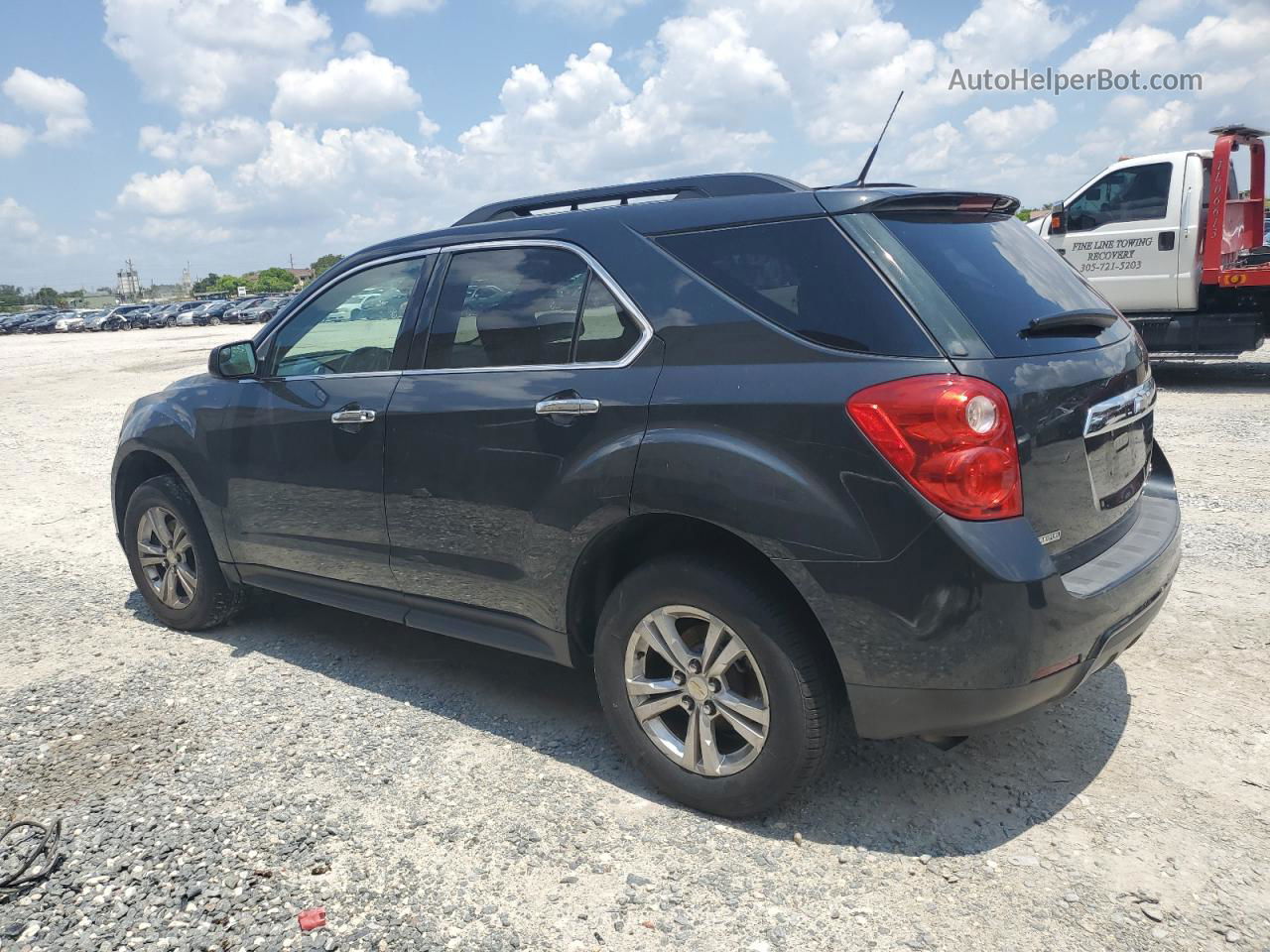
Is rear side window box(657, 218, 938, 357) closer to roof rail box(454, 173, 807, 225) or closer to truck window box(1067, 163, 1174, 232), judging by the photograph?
roof rail box(454, 173, 807, 225)

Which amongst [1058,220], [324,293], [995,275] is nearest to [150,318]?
[1058,220]

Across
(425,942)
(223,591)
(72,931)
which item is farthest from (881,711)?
(223,591)

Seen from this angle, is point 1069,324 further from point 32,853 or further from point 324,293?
point 32,853

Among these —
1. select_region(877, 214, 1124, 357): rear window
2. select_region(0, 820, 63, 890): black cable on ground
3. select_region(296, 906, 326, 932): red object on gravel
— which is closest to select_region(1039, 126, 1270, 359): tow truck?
select_region(877, 214, 1124, 357): rear window

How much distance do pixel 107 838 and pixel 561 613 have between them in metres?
1.57

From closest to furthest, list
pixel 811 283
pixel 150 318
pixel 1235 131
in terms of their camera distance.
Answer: pixel 811 283 < pixel 1235 131 < pixel 150 318

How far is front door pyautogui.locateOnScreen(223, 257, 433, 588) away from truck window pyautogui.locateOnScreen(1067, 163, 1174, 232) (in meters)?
10.3

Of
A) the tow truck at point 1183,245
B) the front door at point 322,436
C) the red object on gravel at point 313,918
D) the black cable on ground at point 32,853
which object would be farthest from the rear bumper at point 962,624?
the tow truck at point 1183,245

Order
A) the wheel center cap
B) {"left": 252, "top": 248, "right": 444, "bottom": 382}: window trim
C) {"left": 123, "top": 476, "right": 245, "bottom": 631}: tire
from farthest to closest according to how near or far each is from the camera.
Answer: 1. {"left": 123, "top": 476, "right": 245, "bottom": 631}: tire
2. {"left": 252, "top": 248, "right": 444, "bottom": 382}: window trim
3. the wheel center cap

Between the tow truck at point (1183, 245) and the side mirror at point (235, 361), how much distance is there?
10.4 meters

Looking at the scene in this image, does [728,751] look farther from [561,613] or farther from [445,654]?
[445,654]

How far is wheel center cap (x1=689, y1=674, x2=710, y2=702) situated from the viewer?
2906 millimetres

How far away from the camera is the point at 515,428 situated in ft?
10.7

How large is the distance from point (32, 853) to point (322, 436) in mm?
1730
